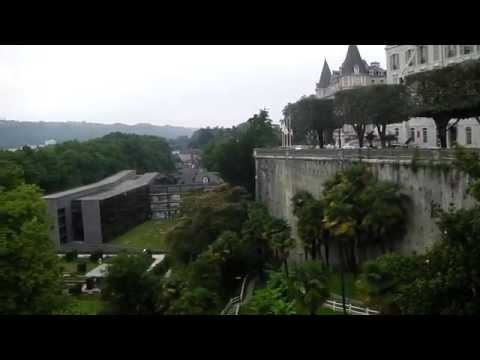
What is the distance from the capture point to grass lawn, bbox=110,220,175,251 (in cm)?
2681

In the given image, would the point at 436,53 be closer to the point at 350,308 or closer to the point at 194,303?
the point at 350,308

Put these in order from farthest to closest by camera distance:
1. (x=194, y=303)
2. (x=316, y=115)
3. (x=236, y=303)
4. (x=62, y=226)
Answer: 1. (x=62, y=226)
2. (x=316, y=115)
3. (x=236, y=303)
4. (x=194, y=303)

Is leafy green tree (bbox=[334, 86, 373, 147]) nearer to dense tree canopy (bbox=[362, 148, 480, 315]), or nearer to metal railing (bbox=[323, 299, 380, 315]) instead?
metal railing (bbox=[323, 299, 380, 315])

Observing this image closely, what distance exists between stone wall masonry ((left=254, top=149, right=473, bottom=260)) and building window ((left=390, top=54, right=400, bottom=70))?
Answer: 6.39 m

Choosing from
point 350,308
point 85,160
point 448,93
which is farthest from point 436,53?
point 85,160

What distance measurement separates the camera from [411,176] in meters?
12.2

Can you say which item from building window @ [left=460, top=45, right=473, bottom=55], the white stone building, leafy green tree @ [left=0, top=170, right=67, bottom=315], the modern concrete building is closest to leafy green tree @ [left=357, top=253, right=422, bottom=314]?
leafy green tree @ [left=0, top=170, right=67, bottom=315]

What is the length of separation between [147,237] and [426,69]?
55.2 ft

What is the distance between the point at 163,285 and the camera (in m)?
12.6

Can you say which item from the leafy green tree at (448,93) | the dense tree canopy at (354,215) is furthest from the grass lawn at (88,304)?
the leafy green tree at (448,93)

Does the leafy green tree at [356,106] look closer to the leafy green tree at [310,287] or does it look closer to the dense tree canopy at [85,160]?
the leafy green tree at [310,287]

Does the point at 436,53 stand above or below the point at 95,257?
above
